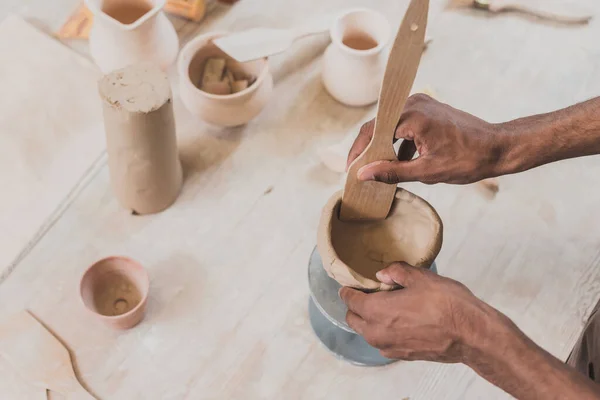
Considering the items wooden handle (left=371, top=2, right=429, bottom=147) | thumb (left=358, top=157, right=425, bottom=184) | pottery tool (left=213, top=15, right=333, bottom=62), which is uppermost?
wooden handle (left=371, top=2, right=429, bottom=147)

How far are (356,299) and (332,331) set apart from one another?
0.54 ft

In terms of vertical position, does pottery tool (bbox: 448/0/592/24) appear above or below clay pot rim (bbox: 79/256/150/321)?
above

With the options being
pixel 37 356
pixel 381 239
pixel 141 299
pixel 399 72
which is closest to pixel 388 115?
pixel 399 72

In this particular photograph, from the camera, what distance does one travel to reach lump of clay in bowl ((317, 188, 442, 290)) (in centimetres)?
69

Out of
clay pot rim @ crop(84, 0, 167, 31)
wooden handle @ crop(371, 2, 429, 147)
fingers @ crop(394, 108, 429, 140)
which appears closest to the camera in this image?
wooden handle @ crop(371, 2, 429, 147)

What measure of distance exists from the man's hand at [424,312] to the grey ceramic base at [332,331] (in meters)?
0.09

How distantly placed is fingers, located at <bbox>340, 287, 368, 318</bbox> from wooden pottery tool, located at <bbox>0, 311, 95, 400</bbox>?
0.35 metres

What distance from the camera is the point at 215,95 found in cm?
91

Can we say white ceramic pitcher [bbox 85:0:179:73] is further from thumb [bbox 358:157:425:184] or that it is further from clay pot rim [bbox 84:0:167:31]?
thumb [bbox 358:157:425:184]

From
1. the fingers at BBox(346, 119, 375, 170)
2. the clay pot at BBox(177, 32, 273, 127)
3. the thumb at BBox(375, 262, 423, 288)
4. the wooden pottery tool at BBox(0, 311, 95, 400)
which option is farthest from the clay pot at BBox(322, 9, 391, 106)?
the wooden pottery tool at BBox(0, 311, 95, 400)

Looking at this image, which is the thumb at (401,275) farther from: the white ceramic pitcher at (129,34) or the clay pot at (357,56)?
the white ceramic pitcher at (129,34)

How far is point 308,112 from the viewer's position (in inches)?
41.1

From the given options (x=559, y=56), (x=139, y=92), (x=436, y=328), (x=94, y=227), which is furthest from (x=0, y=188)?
(x=559, y=56)

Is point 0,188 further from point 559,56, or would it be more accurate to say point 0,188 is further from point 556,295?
point 559,56
